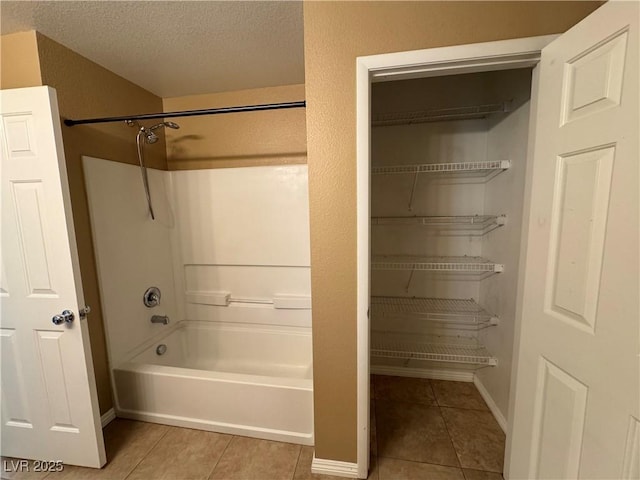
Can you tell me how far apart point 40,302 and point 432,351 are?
95.7 inches

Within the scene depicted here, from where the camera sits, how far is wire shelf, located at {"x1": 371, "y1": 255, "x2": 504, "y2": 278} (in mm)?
1828

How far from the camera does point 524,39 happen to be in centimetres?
104

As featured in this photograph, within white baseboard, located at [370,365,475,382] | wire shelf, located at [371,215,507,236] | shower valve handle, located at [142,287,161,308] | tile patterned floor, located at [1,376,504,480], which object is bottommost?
tile patterned floor, located at [1,376,504,480]

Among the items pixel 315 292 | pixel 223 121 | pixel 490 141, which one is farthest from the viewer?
pixel 223 121

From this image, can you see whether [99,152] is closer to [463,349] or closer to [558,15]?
[558,15]

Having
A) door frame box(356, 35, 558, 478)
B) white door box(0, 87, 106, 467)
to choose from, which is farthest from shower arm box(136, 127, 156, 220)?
door frame box(356, 35, 558, 478)

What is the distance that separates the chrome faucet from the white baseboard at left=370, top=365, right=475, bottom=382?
5.87 ft

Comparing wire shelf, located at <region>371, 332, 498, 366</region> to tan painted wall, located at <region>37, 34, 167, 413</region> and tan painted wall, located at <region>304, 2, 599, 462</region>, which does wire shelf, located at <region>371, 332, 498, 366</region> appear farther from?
tan painted wall, located at <region>37, 34, 167, 413</region>

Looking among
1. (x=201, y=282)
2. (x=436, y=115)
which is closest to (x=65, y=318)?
(x=201, y=282)

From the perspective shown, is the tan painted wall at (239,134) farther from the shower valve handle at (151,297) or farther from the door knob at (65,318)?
the door knob at (65,318)

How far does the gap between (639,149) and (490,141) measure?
1.35m

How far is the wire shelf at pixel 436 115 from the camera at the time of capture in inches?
71.7

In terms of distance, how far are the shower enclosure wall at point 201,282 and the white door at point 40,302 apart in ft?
1.27

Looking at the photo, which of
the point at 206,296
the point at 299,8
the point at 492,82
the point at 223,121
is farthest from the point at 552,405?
the point at 223,121
